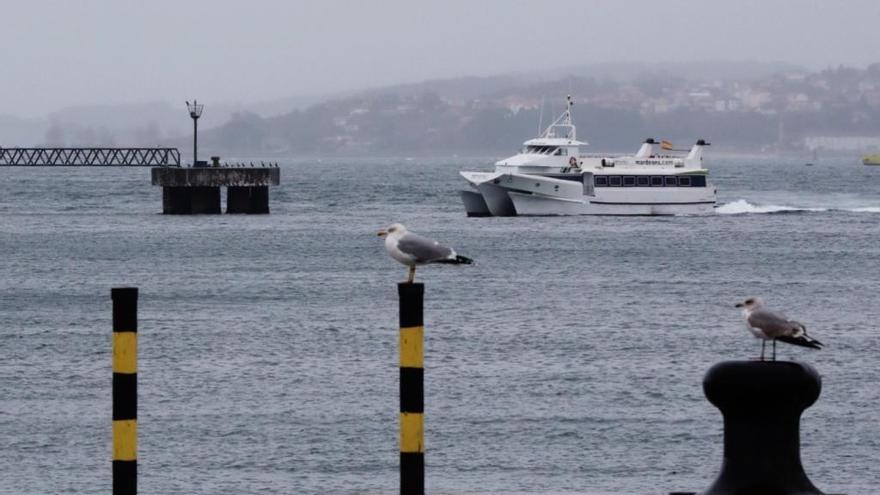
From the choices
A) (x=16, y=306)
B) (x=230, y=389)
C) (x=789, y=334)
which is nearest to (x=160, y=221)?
(x=16, y=306)

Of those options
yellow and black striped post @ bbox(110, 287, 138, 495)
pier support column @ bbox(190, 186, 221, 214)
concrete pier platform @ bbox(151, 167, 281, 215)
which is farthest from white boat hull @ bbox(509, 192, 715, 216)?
yellow and black striped post @ bbox(110, 287, 138, 495)

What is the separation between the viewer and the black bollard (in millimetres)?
7500

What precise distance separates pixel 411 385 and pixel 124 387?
4.77 feet

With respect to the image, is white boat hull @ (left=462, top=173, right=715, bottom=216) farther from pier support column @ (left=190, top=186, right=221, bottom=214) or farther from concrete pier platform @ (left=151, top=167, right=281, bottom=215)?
pier support column @ (left=190, top=186, right=221, bottom=214)

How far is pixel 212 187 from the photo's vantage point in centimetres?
9262

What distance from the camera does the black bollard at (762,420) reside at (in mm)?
7500

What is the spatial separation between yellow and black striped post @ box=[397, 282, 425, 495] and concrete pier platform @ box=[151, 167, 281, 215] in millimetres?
79186

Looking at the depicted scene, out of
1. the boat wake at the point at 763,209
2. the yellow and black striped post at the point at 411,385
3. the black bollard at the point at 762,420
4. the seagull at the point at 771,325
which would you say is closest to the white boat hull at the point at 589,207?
the boat wake at the point at 763,209

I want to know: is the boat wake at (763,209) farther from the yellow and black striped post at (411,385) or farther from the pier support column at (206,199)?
the yellow and black striped post at (411,385)

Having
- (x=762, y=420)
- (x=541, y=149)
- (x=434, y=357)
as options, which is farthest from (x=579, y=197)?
(x=762, y=420)

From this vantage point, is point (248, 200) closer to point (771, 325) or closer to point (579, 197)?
point (579, 197)

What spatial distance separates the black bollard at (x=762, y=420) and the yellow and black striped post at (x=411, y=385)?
1.60 m

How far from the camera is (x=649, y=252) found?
68312 millimetres

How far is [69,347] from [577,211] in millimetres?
53703
